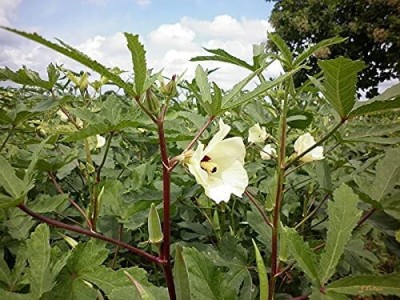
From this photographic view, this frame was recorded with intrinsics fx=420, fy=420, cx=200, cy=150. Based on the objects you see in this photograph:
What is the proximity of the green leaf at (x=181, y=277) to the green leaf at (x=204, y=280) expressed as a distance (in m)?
0.06

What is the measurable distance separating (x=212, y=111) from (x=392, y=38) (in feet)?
54.8

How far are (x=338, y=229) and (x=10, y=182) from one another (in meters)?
0.55

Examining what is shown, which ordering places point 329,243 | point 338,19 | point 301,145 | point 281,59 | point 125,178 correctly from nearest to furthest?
point 329,243
point 281,59
point 301,145
point 125,178
point 338,19

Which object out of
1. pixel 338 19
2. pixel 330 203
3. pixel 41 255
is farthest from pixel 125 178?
pixel 338 19

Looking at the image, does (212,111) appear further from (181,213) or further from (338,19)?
(338,19)

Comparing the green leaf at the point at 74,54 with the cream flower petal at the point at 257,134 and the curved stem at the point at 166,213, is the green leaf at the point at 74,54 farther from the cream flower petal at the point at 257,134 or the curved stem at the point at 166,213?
the cream flower petal at the point at 257,134

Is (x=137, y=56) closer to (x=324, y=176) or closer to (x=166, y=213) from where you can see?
(x=166, y=213)

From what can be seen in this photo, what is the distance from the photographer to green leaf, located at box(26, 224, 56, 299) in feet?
2.20

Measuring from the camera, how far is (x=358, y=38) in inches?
677

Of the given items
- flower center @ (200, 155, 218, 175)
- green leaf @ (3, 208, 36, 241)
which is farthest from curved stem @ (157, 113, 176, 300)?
green leaf @ (3, 208, 36, 241)

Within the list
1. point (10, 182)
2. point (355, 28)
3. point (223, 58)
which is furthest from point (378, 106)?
point (355, 28)

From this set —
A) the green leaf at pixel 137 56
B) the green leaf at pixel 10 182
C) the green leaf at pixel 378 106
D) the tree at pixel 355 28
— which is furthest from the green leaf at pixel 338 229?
the tree at pixel 355 28

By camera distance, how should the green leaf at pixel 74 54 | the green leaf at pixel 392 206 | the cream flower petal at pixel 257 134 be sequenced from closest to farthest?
the green leaf at pixel 74 54, the green leaf at pixel 392 206, the cream flower petal at pixel 257 134

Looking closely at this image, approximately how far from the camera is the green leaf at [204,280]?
619 millimetres
